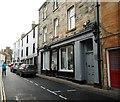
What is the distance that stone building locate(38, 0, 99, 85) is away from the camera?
1490 cm

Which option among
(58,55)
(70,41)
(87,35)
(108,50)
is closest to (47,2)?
(58,55)

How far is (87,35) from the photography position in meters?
14.8

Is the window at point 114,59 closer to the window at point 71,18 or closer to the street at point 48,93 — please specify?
the street at point 48,93

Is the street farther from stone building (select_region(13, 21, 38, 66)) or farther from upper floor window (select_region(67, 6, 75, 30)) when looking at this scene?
stone building (select_region(13, 21, 38, 66))

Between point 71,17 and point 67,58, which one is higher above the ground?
point 71,17

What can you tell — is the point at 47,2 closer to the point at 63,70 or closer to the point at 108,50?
the point at 63,70

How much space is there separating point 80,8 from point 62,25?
4009mm

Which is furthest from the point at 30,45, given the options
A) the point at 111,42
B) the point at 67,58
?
the point at 111,42

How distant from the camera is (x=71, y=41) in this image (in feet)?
57.3

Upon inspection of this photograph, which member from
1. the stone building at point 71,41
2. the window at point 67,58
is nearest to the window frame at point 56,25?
the stone building at point 71,41

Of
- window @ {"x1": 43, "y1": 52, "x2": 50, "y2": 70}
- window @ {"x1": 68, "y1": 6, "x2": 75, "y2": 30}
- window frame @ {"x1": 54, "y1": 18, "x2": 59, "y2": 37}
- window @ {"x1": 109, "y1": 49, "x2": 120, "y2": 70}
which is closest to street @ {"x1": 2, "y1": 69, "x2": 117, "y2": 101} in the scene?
window @ {"x1": 109, "y1": 49, "x2": 120, "y2": 70}

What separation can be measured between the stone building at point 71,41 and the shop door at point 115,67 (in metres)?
1.27

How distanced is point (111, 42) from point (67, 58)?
7.30 meters

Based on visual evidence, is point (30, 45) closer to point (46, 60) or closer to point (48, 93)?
point (46, 60)
